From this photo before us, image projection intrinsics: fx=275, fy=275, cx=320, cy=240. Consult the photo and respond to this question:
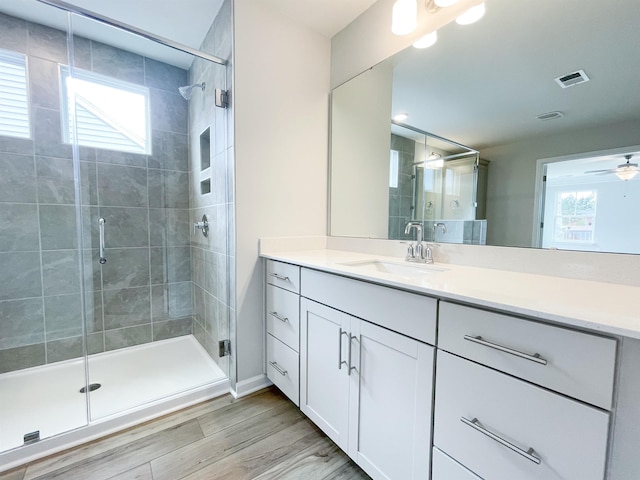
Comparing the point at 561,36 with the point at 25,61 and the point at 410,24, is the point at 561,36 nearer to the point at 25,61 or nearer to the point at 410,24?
the point at 410,24

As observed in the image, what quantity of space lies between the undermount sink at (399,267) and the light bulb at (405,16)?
1.23 meters

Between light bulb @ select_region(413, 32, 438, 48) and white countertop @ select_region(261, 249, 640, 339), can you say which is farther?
light bulb @ select_region(413, 32, 438, 48)

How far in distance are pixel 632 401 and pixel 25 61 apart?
10.7ft

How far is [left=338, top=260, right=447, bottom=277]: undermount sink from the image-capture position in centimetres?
131

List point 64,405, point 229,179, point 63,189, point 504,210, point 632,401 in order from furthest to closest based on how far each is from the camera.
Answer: point 63,189
point 229,179
point 64,405
point 504,210
point 632,401

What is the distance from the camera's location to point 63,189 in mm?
1957

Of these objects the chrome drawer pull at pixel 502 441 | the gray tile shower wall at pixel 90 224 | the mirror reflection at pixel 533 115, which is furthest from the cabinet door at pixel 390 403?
the gray tile shower wall at pixel 90 224

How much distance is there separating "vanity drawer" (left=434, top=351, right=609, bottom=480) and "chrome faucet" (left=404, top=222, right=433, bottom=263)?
0.69 metres

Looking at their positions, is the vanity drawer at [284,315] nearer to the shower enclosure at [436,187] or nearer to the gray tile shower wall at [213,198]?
the gray tile shower wall at [213,198]

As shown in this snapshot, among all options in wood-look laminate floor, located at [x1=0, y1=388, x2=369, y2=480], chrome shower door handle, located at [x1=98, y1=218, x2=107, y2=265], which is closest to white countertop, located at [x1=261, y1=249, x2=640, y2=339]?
wood-look laminate floor, located at [x1=0, y1=388, x2=369, y2=480]

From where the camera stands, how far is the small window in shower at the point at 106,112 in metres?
1.92

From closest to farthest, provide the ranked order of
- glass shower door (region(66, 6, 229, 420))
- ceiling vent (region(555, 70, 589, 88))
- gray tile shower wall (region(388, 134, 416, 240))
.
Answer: ceiling vent (region(555, 70, 589, 88)) → gray tile shower wall (region(388, 134, 416, 240)) → glass shower door (region(66, 6, 229, 420))

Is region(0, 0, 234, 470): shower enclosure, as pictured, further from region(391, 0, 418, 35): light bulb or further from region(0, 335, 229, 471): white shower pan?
region(391, 0, 418, 35): light bulb

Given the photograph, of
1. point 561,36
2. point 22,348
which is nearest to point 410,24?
point 561,36
